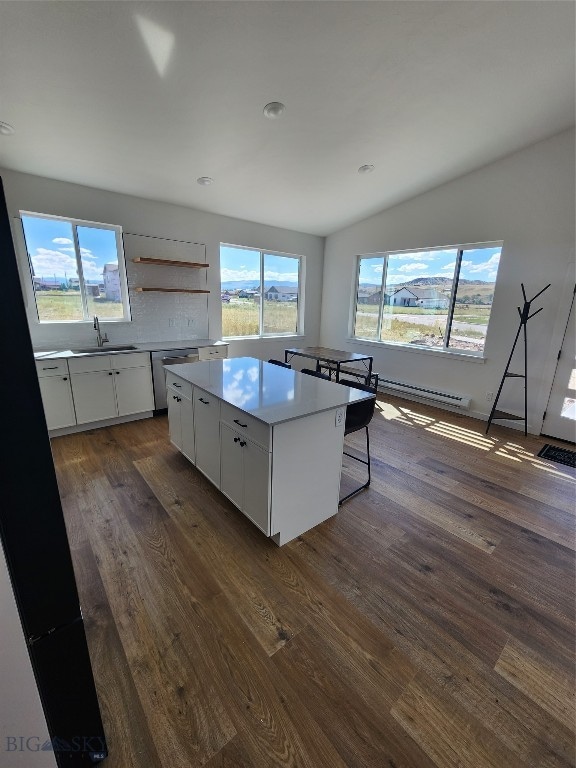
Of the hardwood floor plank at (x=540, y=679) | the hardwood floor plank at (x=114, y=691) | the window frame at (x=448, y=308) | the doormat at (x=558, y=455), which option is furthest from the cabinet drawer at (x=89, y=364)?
the doormat at (x=558, y=455)

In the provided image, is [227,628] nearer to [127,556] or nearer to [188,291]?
[127,556]

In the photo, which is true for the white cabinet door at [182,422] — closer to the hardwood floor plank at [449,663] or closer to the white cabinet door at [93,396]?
the white cabinet door at [93,396]

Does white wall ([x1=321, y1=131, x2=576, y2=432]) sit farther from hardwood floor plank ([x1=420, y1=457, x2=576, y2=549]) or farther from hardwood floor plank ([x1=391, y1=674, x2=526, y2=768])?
hardwood floor plank ([x1=391, y1=674, x2=526, y2=768])

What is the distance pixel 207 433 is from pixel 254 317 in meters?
3.47

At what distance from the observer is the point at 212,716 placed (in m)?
1.16

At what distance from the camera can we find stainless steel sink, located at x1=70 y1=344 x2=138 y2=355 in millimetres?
3505

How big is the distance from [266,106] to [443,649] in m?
3.69

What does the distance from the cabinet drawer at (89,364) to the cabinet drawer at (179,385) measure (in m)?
1.16

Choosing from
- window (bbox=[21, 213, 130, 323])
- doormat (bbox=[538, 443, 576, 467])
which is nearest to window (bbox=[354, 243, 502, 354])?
doormat (bbox=[538, 443, 576, 467])

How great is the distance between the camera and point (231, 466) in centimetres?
210

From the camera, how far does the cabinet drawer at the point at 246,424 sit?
173 centimetres

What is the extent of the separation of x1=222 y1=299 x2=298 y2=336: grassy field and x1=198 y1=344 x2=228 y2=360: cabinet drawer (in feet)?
2.29

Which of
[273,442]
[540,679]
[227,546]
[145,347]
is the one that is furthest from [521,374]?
[145,347]

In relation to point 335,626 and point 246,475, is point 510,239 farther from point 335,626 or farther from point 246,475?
point 335,626
